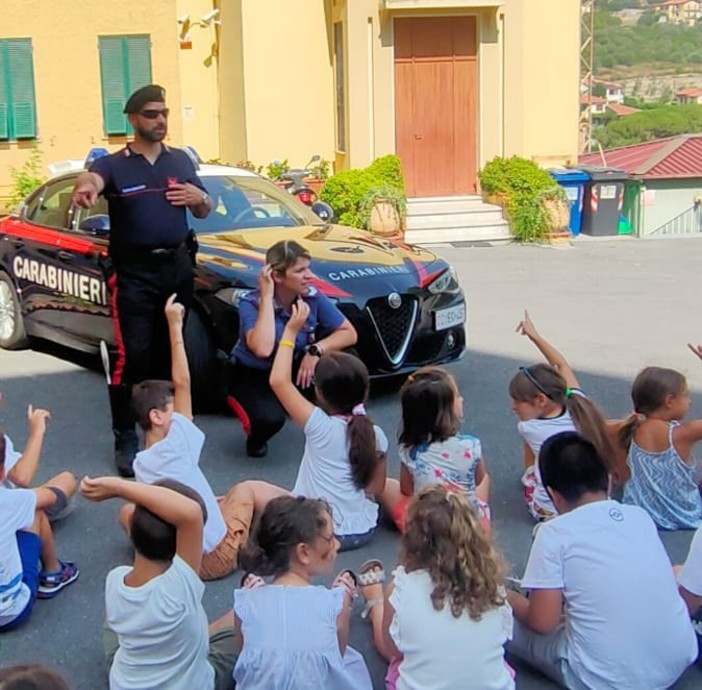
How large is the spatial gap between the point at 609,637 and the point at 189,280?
130 inches

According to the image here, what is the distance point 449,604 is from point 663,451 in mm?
2106

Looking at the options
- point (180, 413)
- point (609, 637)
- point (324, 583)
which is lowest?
point (324, 583)

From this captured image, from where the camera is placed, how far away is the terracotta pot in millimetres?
15602

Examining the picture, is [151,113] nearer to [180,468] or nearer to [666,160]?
[180,468]

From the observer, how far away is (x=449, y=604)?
321 centimetres

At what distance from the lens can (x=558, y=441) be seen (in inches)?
146

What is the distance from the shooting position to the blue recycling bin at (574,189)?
671 inches

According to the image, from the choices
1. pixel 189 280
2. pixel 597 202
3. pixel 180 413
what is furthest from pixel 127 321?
pixel 597 202

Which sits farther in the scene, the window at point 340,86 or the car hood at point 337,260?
the window at point 340,86

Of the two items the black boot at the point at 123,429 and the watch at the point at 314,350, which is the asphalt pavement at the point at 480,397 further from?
the watch at the point at 314,350

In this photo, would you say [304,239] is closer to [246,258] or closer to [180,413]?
[246,258]

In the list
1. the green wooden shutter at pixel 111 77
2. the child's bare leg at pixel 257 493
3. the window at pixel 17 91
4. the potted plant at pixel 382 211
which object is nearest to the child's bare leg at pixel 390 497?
the child's bare leg at pixel 257 493

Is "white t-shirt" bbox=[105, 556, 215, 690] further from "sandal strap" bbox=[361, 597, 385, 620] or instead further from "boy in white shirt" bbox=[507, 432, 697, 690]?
"boy in white shirt" bbox=[507, 432, 697, 690]

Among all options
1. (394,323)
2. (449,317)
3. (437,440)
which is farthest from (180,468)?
(449,317)
